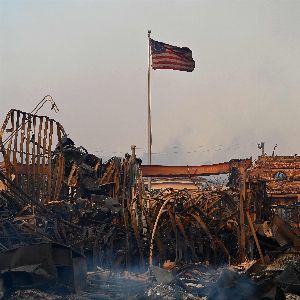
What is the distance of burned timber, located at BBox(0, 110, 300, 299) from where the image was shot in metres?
7.41

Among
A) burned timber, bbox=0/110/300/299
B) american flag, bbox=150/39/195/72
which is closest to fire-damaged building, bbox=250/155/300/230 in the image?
american flag, bbox=150/39/195/72

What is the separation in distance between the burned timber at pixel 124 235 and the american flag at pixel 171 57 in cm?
930

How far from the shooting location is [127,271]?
1003 cm

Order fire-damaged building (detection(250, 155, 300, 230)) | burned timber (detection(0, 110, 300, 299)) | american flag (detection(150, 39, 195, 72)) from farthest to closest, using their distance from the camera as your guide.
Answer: fire-damaged building (detection(250, 155, 300, 230)) < american flag (detection(150, 39, 195, 72)) < burned timber (detection(0, 110, 300, 299))

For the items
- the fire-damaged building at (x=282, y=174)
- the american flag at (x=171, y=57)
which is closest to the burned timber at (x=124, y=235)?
the american flag at (x=171, y=57)

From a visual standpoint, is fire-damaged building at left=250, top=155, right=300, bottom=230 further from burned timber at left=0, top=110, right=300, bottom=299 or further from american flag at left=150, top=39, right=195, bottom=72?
burned timber at left=0, top=110, right=300, bottom=299

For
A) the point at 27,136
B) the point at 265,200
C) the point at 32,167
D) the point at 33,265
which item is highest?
the point at 27,136

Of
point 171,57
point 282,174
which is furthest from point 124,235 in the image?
point 282,174

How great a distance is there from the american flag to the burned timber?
930 cm

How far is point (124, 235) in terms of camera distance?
36.9 feet

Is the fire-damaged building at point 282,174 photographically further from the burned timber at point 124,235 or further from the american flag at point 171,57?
the burned timber at point 124,235

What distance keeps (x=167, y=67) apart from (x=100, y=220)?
1264 cm

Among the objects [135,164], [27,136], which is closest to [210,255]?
[135,164]

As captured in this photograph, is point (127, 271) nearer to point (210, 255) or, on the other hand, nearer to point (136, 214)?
point (136, 214)
